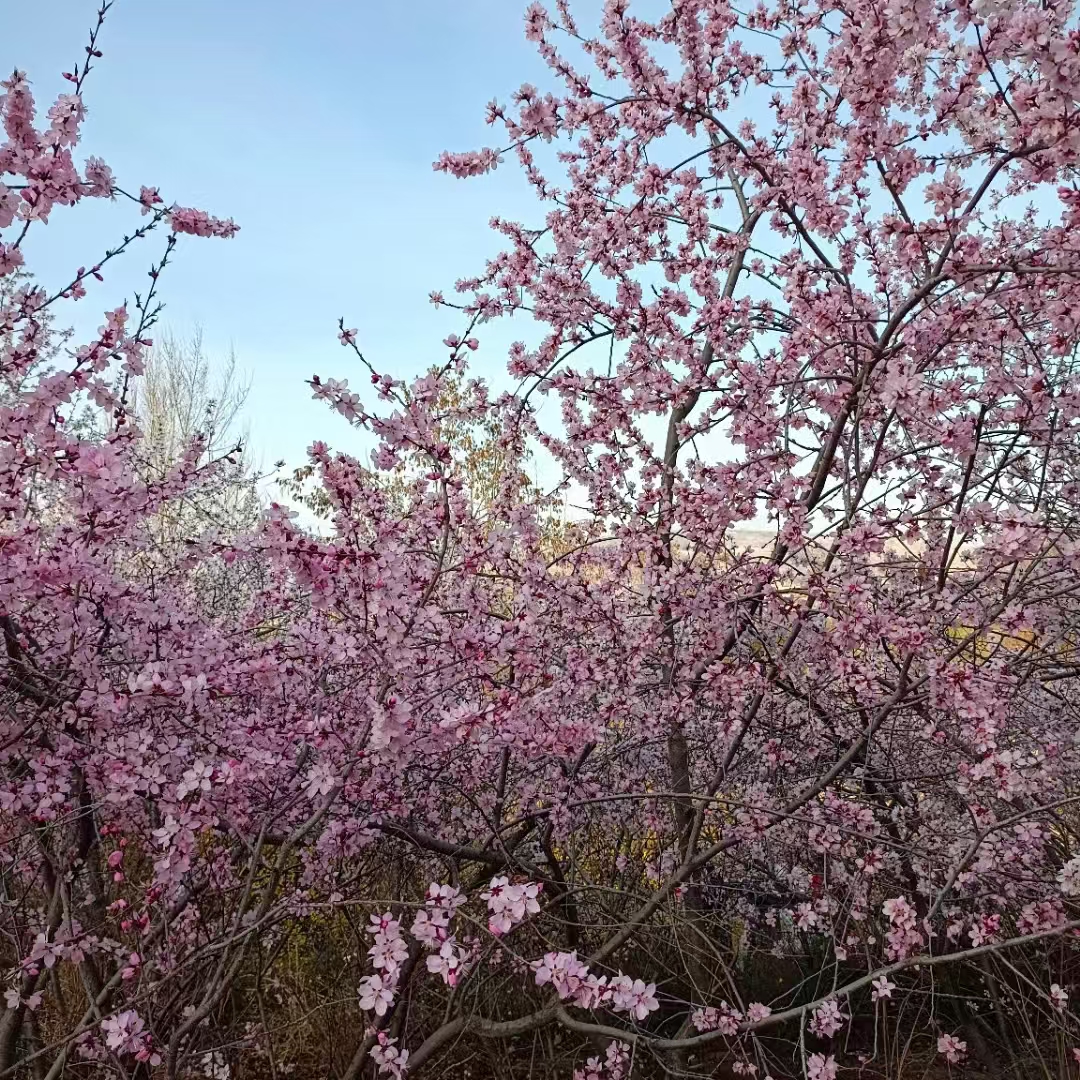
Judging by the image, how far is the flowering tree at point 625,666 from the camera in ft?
7.86

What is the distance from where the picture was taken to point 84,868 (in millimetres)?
3385

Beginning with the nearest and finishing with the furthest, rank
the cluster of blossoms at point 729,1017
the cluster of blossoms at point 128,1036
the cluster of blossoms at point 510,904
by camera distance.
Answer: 1. the cluster of blossoms at point 510,904
2. the cluster of blossoms at point 128,1036
3. the cluster of blossoms at point 729,1017

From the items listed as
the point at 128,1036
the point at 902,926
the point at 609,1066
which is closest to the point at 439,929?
the point at 128,1036

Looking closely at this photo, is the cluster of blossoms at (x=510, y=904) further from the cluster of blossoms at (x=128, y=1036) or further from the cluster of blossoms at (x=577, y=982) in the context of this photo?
the cluster of blossoms at (x=128, y=1036)

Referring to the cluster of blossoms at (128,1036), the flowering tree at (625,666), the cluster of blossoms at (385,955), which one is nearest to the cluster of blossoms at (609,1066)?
the flowering tree at (625,666)

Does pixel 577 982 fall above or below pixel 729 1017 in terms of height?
above

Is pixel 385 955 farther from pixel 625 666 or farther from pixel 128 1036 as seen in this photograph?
pixel 625 666

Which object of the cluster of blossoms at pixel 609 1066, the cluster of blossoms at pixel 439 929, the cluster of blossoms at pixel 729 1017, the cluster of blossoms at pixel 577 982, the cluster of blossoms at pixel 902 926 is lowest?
the cluster of blossoms at pixel 609 1066

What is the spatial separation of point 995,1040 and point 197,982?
156 inches

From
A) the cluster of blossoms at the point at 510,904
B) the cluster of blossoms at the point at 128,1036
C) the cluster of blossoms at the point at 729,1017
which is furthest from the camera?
the cluster of blossoms at the point at 729,1017

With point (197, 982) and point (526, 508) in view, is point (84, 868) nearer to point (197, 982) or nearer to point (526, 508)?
point (197, 982)


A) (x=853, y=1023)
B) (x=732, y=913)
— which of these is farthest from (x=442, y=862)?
(x=853, y=1023)

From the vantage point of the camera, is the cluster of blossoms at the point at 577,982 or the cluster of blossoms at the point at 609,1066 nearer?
the cluster of blossoms at the point at 577,982

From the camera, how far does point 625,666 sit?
3545 millimetres
